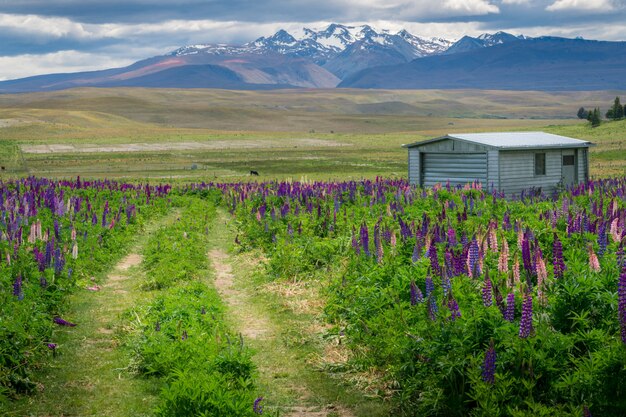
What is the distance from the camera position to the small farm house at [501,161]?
33.2 metres

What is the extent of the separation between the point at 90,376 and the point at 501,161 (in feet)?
81.0

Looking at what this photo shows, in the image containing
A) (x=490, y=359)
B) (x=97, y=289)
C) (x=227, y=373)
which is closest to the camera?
(x=490, y=359)

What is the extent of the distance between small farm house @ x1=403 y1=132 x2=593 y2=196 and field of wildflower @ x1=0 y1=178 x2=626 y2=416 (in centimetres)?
1564

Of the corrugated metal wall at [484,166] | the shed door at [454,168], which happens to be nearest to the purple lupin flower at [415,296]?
the corrugated metal wall at [484,166]

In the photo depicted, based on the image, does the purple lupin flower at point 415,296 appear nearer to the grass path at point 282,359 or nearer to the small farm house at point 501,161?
the grass path at point 282,359

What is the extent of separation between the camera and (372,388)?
999cm

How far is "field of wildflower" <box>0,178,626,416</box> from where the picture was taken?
791cm

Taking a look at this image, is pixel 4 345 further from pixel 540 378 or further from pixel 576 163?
pixel 576 163

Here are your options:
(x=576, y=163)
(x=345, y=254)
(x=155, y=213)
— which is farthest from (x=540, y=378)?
(x=576, y=163)

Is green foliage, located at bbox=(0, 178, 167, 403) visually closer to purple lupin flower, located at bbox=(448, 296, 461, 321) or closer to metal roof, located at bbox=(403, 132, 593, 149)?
purple lupin flower, located at bbox=(448, 296, 461, 321)

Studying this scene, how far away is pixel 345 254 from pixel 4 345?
304 inches

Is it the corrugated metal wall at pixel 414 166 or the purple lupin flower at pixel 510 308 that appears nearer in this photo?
the purple lupin flower at pixel 510 308

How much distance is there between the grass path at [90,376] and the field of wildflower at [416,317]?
0.26 m

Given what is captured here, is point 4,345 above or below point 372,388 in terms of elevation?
above
